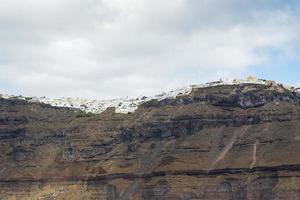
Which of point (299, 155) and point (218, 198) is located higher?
point (299, 155)

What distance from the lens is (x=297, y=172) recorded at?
635ft

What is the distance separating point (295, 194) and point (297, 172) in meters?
8.05

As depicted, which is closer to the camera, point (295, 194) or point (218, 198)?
point (295, 194)

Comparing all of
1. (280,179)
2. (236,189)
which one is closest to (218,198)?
(236,189)

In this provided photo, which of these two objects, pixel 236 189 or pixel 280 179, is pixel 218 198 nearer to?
pixel 236 189

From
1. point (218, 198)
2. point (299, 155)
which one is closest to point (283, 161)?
point (299, 155)

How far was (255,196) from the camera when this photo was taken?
196375mm

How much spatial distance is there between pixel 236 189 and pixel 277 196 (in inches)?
503

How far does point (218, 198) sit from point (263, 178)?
13.5 metres

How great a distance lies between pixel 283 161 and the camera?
7810 inches

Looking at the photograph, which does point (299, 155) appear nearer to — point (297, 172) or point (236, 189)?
point (297, 172)

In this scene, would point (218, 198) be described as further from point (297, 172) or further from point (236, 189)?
point (297, 172)

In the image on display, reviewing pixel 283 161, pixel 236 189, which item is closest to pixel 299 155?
pixel 283 161

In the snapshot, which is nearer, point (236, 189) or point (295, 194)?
point (295, 194)
